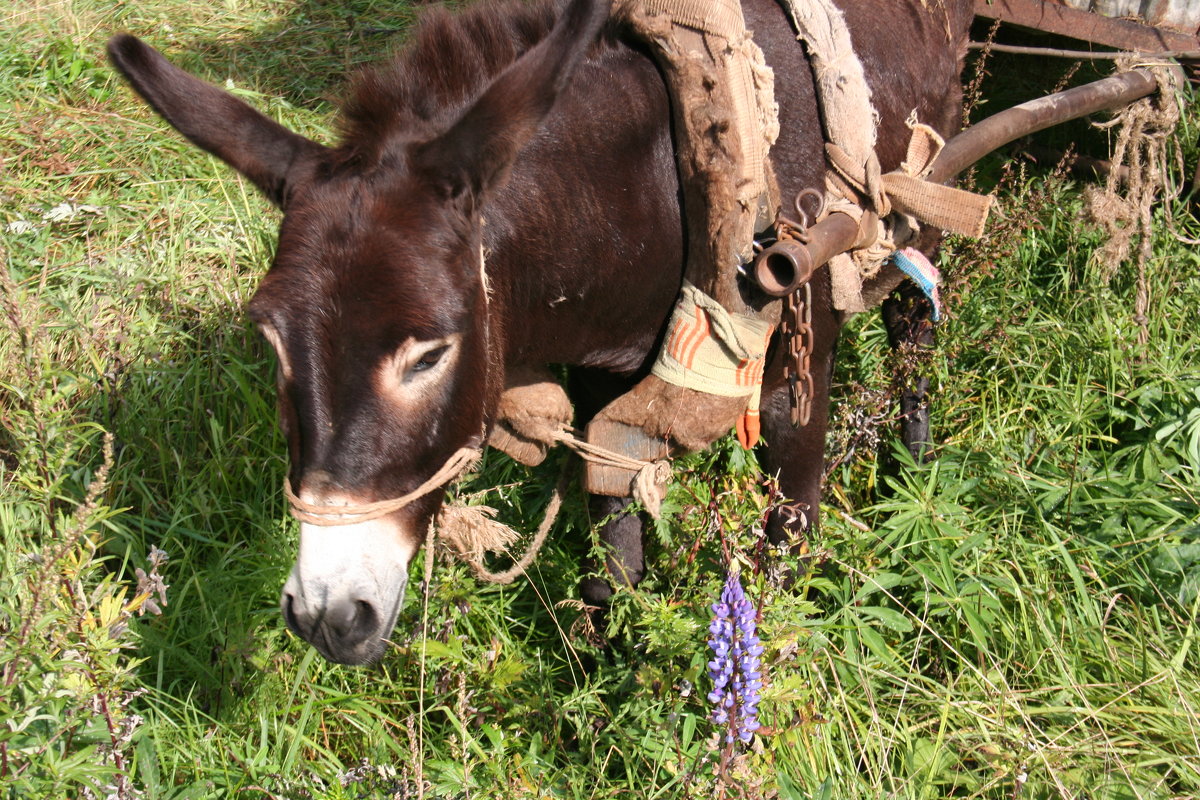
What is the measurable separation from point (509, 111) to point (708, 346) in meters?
0.74

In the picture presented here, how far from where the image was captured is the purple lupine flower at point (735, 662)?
181cm

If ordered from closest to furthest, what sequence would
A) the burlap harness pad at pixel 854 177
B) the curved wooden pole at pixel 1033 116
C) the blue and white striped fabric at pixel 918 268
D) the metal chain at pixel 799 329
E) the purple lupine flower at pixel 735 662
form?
the purple lupine flower at pixel 735 662, the metal chain at pixel 799 329, the burlap harness pad at pixel 854 177, the curved wooden pole at pixel 1033 116, the blue and white striped fabric at pixel 918 268

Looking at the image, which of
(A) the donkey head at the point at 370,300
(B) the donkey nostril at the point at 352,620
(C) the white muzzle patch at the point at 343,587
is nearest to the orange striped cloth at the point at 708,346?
(A) the donkey head at the point at 370,300

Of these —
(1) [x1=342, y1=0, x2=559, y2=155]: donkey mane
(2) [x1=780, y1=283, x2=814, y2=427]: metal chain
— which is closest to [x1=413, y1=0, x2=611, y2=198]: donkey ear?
(1) [x1=342, y1=0, x2=559, y2=155]: donkey mane

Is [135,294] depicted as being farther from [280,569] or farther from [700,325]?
[700,325]

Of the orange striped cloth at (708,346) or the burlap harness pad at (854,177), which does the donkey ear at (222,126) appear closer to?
the orange striped cloth at (708,346)

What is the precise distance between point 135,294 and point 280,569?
123cm

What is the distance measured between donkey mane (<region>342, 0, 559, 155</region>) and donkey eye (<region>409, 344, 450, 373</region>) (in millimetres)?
404

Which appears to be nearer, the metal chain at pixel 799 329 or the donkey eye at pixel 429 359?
the donkey eye at pixel 429 359

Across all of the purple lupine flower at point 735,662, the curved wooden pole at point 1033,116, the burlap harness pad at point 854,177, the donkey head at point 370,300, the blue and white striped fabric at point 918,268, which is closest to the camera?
the donkey head at point 370,300

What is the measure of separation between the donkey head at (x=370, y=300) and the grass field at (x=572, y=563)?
45 centimetres

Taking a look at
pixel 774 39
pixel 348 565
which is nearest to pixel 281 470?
pixel 348 565

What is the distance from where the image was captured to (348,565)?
1.71 meters

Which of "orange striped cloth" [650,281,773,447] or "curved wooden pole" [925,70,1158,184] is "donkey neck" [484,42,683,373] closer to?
"orange striped cloth" [650,281,773,447]
